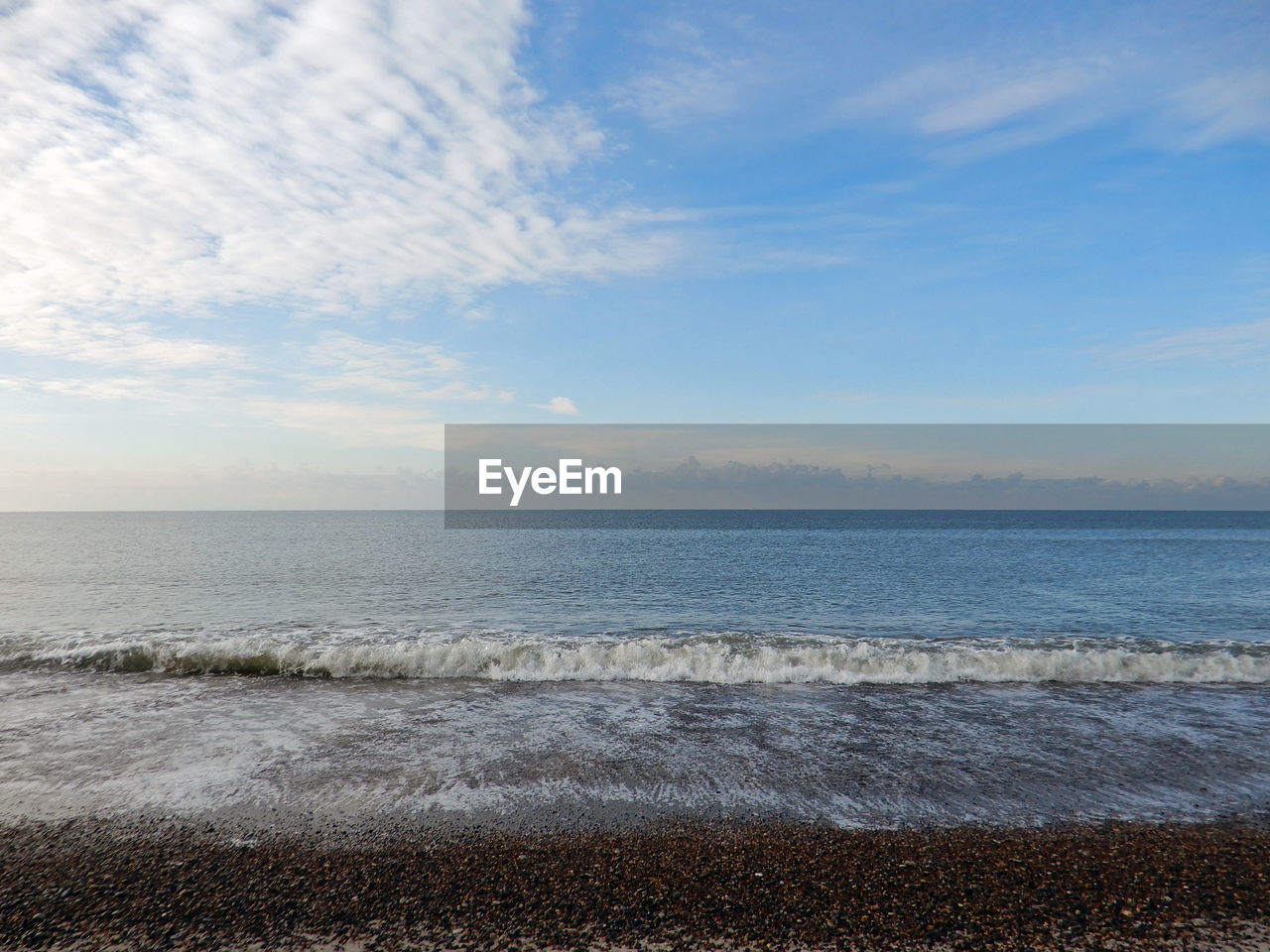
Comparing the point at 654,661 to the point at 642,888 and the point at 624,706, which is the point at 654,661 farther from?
the point at 642,888

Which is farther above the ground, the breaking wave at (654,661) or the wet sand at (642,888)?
the wet sand at (642,888)

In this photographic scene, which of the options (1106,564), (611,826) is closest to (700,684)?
(611,826)

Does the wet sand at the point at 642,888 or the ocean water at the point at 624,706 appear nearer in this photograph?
the wet sand at the point at 642,888

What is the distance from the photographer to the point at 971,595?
2856 cm

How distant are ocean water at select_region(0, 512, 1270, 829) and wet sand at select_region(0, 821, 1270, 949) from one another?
59 cm

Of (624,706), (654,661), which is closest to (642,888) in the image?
(624,706)

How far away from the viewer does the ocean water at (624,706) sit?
8070 millimetres

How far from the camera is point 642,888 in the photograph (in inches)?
235

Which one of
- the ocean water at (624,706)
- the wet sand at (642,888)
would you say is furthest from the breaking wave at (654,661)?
the wet sand at (642,888)

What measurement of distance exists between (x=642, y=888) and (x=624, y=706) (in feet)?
20.4

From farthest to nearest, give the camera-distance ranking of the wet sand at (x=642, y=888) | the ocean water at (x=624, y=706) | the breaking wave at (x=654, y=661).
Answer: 1. the breaking wave at (x=654, y=661)
2. the ocean water at (x=624, y=706)
3. the wet sand at (x=642, y=888)

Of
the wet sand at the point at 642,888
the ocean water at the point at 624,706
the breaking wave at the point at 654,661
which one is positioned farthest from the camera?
the breaking wave at the point at 654,661

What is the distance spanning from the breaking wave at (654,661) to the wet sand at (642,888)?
23.6ft

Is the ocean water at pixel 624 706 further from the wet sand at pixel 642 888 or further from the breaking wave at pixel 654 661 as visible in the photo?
the wet sand at pixel 642 888
